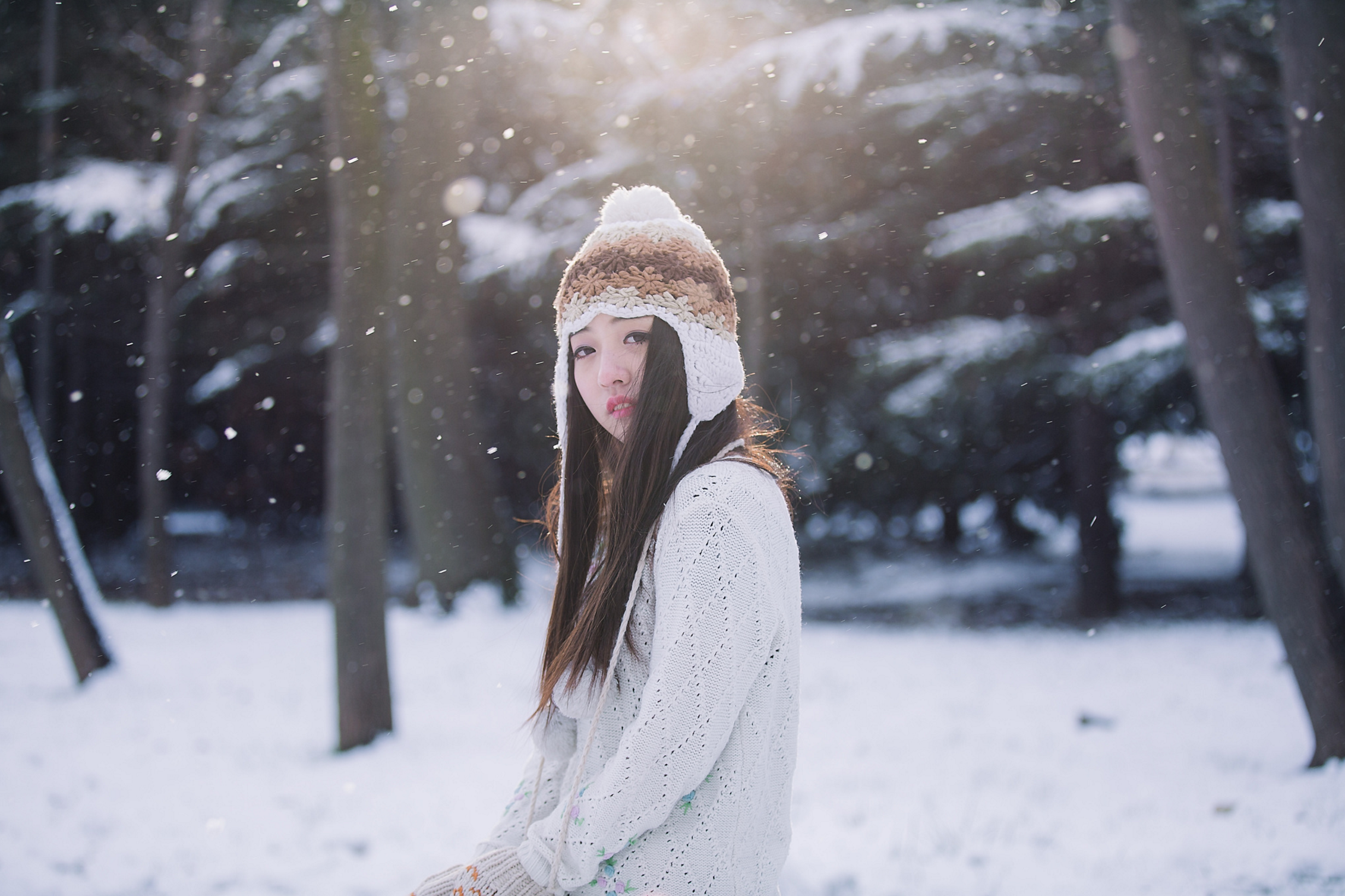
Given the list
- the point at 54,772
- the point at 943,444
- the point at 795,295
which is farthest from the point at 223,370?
the point at 943,444

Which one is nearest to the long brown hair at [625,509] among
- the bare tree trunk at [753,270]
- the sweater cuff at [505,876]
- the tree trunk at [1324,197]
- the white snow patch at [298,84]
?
the sweater cuff at [505,876]

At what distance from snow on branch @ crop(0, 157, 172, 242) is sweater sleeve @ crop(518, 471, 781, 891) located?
44.1 ft

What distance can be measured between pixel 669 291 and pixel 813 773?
4306mm

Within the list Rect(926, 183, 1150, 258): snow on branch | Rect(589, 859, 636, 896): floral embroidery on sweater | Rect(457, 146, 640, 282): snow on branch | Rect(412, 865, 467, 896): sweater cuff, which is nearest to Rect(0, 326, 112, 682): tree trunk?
Rect(457, 146, 640, 282): snow on branch

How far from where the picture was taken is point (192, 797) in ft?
16.4

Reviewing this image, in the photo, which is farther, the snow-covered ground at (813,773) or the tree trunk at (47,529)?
the tree trunk at (47,529)

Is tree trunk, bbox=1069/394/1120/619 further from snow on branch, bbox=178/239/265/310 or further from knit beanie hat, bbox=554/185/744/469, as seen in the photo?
snow on branch, bbox=178/239/265/310

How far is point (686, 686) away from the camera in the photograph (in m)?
1.51

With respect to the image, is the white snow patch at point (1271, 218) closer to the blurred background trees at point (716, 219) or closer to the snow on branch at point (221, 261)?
the blurred background trees at point (716, 219)

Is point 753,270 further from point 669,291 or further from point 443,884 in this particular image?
point 443,884

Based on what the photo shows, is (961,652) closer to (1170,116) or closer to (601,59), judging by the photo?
(1170,116)

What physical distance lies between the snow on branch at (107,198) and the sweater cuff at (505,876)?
13.3 m

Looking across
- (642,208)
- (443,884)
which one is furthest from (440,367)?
(443,884)

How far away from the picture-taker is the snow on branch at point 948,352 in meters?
9.88
